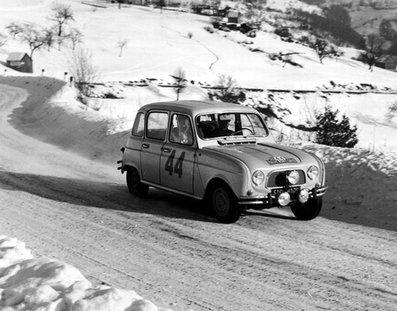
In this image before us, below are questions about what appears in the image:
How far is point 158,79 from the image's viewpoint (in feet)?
303

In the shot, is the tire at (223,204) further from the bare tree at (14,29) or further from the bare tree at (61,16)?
the bare tree at (61,16)

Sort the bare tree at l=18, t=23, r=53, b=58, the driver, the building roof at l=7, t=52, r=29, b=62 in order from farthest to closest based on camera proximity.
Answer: the bare tree at l=18, t=23, r=53, b=58 < the building roof at l=7, t=52, r=29, b=62 < the driver

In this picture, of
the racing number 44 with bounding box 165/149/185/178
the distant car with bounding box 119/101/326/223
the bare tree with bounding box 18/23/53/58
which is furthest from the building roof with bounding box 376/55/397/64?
the racing number 44 with bounding box 165/149/185/178

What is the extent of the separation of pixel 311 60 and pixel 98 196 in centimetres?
13866

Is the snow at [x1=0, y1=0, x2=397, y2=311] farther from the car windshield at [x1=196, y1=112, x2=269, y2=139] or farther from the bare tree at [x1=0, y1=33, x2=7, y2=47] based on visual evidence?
the car windshield at [x1=196, y1=112, x2=269, y2=139]

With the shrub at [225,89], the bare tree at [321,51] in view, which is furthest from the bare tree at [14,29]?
the bare tree at [321,51]

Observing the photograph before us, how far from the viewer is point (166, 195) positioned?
32.3 ft

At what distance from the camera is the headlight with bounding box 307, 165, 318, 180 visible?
25.2ft

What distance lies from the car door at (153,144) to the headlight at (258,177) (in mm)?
2168

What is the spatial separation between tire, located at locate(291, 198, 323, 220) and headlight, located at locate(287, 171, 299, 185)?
525 millimetres

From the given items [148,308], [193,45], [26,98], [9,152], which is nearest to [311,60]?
[193,45]

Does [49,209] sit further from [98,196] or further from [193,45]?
[193,45]

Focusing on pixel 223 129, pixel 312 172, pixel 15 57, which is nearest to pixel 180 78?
pixel 15 57

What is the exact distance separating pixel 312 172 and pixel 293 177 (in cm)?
40
